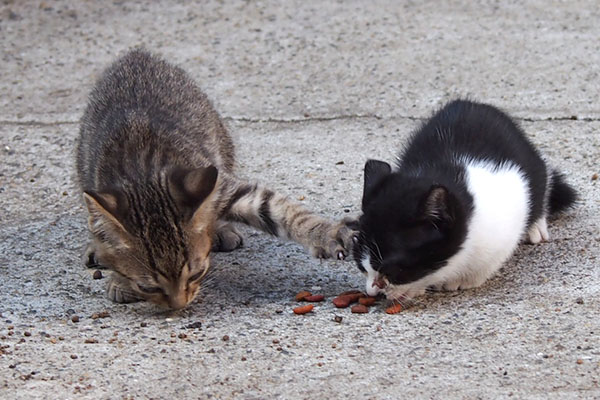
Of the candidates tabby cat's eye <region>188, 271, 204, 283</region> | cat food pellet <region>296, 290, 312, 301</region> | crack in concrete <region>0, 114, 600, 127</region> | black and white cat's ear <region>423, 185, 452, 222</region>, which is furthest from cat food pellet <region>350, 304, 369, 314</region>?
crack in concrete <region>0, 114, 600, 127</region>

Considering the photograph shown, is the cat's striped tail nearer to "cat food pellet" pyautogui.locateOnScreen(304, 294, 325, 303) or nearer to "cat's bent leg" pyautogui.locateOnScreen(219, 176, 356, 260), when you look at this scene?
"cat's bent leg" pyautogui.locateOnScreen(219, 176, 356, 260)

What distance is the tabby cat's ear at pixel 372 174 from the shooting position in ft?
15.9

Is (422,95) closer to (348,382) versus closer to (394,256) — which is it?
(394,256)

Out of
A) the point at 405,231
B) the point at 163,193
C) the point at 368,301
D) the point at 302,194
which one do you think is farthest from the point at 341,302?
the point at 302,194

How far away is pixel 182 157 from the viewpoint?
5.62 metres

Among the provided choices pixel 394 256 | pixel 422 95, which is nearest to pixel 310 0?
pixel 422 95

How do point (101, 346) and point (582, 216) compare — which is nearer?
point (101, 346)

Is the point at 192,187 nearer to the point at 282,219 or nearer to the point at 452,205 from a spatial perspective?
the point at 282,219

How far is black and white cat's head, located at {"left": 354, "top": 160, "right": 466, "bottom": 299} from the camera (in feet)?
15.2

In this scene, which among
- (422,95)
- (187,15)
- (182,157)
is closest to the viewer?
(182,157)

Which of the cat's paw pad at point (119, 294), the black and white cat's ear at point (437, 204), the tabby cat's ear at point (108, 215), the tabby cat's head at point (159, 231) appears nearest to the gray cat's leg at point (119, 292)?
the cat's paw pad at point (119, 294)

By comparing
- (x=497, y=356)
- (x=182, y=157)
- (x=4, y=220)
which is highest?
(x=182, y=157)

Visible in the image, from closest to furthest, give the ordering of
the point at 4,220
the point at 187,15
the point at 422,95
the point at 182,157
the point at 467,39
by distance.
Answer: the point at 182,157 → the point at 4,220 → the point at 422,95 → the point at 467,39 → the point at 187,15

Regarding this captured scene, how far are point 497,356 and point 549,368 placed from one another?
0.82 ft
